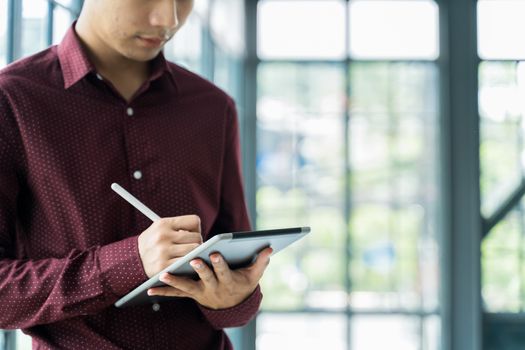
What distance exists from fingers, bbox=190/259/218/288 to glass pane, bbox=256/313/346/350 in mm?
4798

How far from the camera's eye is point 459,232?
6.16m

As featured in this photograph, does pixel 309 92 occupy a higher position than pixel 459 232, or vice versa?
pixel 309 92

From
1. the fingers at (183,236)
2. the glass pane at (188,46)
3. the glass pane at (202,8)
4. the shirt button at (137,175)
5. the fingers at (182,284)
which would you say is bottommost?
the fingers at (182,284)

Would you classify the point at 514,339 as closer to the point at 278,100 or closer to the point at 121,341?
the point at 278,100

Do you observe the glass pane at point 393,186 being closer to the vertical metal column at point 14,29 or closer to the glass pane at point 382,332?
the glass pane at point 382,332

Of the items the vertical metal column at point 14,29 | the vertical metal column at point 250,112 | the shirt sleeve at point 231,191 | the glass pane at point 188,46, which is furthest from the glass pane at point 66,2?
the vertical metal column at point 250,112

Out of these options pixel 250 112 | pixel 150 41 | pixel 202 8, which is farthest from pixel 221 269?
pixel 250 112

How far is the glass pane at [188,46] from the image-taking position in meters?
3.33

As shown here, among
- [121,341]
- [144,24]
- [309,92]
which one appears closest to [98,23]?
[144,24]

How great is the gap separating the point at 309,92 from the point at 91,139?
5.00 metres

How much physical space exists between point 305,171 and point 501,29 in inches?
70.7

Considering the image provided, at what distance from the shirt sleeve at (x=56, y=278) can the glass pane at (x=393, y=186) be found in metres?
5.01

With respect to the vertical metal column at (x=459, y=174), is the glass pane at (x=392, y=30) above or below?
above

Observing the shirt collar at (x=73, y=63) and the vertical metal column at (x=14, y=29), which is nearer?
the shirt collar at (x=73, y=63)
